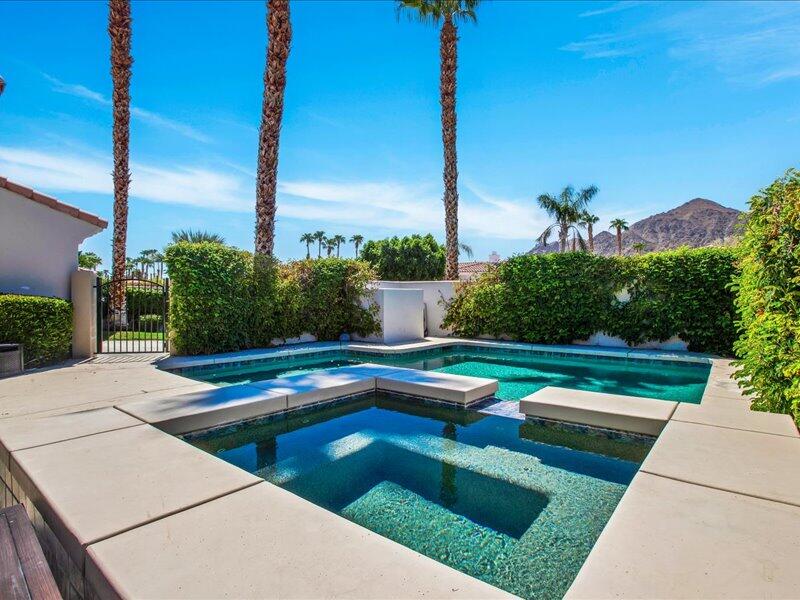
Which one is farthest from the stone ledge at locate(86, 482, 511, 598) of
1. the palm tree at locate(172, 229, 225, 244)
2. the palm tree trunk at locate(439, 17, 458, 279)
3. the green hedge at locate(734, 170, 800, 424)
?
the palm tree at locate(172, 229, 225, 244)

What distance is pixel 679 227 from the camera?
66.7 meters

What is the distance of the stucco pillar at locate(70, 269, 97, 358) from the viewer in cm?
966

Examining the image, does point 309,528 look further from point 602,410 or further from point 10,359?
point 10,359

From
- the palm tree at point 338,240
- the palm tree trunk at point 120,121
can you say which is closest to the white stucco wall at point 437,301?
the palm tree trunk at point 120,121

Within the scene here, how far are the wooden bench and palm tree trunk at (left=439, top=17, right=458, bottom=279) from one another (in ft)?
49.6

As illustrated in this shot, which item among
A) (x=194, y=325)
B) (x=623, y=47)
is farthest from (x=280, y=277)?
(x=623, y=47)

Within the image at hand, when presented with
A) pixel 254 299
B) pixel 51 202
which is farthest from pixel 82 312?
pixel 254 299

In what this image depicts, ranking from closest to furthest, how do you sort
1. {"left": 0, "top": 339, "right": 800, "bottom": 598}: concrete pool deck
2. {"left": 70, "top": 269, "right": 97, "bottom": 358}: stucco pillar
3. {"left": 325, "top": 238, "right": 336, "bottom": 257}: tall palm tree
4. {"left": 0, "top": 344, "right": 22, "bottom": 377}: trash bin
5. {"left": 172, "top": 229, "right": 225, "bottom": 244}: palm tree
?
{"left": 0, "top": 339, "right": 800, "bottom": 598}: concrete pool deck
{"left": 0, "top": 344, "right": 22, "bottom": 377}: trash bin
{"left": 70, "top": 269, "right": 97, "bottom": 358}: stucco pillar
{"left": 172, "top": 229, "right": 225, "bottom": 244}: palm tree
{"left": 325, "top": 238, "right": 336, "bottom": 257}: tall palm tree

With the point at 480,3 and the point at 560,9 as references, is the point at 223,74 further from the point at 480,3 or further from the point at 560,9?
the point at 560,9

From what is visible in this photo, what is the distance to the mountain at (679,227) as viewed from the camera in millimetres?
61938

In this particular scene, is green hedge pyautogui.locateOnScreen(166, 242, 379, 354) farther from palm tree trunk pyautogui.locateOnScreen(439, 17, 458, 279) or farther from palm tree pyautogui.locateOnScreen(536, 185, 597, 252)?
palm tree pyautogui.locateOnScreen(536, 185, 597, 252)

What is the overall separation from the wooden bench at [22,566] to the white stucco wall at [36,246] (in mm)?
8900

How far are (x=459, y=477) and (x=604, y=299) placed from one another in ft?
33.3

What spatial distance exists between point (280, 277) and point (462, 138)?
343 inches
